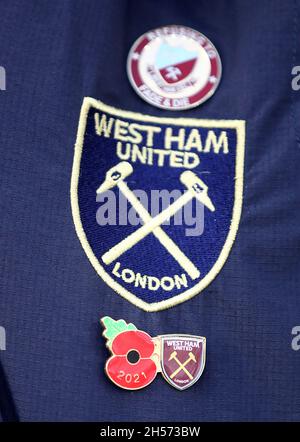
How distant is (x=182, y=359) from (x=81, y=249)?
20 cm

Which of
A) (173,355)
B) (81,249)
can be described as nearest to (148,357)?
(173,355)

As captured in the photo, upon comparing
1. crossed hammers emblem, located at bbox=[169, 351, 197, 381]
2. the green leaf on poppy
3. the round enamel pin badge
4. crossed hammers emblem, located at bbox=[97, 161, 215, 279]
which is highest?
the round enamel pin badge

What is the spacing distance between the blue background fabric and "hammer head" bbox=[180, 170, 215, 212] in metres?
0.05

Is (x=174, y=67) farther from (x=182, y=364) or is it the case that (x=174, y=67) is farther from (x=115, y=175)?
(x=182, y=364)

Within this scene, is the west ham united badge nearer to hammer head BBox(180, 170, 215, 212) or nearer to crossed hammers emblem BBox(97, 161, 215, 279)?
crossed hammers emblem BBox(97, 161, 215, 279)

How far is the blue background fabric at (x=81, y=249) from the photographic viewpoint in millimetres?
1216

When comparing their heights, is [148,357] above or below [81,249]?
below

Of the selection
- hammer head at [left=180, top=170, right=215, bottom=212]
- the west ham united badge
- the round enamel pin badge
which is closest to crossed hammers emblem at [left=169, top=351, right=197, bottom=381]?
the west ham united badge

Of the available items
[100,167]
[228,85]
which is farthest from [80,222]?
[228,85]

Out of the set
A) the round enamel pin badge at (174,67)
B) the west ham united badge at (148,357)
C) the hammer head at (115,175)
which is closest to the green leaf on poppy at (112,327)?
the west ham united badge at (148,357)

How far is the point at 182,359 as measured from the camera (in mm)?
1224

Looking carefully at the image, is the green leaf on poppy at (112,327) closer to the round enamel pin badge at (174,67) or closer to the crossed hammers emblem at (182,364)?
the crossed hammers emblem at (182,364)

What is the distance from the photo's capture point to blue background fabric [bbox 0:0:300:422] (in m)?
1.22

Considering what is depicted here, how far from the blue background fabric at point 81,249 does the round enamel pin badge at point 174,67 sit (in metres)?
0.01
